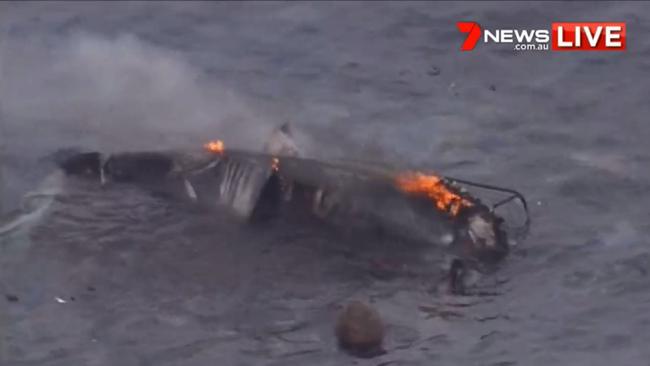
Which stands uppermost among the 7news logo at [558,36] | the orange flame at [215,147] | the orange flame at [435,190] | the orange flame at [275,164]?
the 7news logo at [558,36]

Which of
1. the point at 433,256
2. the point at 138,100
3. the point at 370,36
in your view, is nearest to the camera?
the point at 433,256

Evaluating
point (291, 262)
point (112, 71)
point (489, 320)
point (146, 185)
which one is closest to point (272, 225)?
point (291, 262)

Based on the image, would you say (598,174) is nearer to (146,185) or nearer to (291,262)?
(291,262)

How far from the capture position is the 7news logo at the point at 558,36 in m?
45.1

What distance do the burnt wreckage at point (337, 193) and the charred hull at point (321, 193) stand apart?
29mm

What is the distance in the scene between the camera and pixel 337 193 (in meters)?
33.0

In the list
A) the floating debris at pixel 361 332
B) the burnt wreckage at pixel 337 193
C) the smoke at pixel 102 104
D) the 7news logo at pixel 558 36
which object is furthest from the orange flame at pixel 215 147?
the 7news logo at pixel 558 36

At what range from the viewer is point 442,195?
32625mm

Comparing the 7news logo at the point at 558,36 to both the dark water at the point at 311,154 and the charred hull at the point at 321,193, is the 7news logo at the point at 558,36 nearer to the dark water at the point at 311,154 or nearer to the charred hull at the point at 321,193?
the dark water at the point at 311,154

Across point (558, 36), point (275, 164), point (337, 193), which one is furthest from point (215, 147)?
point (558, 36)

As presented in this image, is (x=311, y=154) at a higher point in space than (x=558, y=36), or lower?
lower

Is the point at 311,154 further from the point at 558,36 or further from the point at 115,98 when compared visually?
the point at 558,36

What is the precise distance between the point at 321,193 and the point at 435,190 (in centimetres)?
344

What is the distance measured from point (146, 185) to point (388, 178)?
8.09 meters
